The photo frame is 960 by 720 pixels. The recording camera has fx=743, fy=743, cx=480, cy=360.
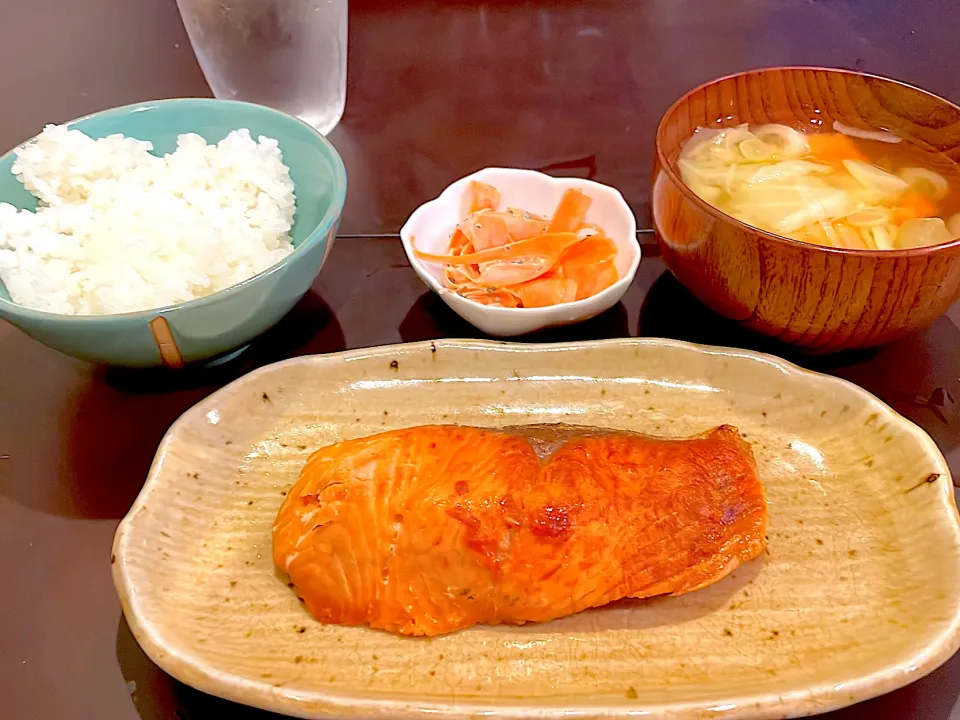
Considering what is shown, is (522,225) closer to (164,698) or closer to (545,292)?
(545,292)

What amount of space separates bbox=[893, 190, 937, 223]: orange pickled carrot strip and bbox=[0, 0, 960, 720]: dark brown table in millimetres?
360

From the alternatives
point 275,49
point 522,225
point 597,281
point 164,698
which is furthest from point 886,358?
point 275,49

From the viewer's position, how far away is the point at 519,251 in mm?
2041

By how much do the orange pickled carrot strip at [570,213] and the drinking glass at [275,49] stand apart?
1.10 meters

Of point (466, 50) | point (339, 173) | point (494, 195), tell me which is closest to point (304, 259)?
point (339, 173)

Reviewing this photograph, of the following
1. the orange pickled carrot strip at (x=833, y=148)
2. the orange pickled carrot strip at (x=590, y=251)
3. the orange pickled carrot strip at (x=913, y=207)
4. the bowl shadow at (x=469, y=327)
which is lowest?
the bowl shadow at (x=469, y=327)

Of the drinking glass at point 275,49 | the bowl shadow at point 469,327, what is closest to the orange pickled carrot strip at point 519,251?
the bowl shadow at point 469,327

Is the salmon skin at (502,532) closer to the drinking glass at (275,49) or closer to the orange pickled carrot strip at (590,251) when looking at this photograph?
the orange pickled carrot strip at (590,251)

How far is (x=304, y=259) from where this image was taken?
176 centimetres

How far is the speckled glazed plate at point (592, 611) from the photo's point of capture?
128 cm

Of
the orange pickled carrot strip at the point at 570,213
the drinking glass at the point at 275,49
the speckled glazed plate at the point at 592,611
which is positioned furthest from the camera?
the drinking glass at the point at 275,49

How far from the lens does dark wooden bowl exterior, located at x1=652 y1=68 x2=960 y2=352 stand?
1623 mm

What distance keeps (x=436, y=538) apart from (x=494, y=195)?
1.19 meters

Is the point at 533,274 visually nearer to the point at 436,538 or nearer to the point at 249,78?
the point at 436,538
